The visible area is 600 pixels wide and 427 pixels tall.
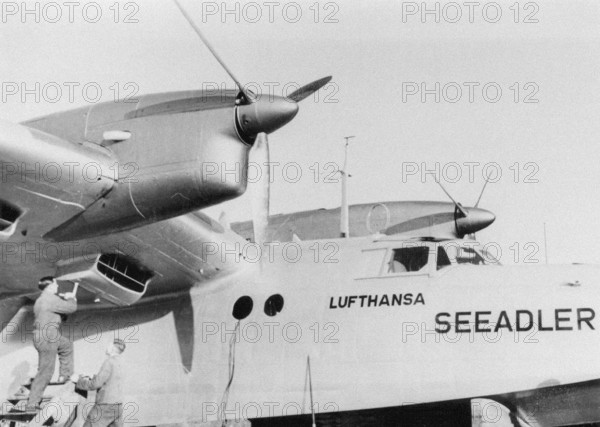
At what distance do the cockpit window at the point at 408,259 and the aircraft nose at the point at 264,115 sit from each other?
224cm

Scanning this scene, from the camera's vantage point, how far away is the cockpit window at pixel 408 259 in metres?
8.84

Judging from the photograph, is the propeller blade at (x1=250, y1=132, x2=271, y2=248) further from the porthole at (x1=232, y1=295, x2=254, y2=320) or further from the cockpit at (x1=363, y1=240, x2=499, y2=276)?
the cockpit at (x1=363, y1=240, x2=499, y2=276)

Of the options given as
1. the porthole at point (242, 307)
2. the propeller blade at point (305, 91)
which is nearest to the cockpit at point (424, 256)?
the porthole at point (242, 307)

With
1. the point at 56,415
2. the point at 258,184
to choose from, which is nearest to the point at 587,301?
the point at 258,184

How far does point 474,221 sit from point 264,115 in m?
5.62

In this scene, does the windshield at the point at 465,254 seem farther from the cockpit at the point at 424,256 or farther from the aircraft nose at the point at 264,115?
the aircraft nose at the point at 264,115

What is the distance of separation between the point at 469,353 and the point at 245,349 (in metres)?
2.82

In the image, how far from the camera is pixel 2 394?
35.9 feet

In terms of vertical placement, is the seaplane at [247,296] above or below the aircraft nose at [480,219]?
below

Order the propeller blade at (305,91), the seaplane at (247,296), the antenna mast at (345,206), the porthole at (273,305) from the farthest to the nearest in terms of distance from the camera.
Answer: the antenna mast at (345,206) → the porthole at (273,305) → the propeller blade at (305,91) → the seaplane at (247,296)

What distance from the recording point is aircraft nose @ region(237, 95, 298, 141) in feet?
25.5

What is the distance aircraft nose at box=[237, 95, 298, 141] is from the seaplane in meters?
0.02

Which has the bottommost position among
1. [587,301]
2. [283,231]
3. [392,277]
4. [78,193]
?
[587,301]

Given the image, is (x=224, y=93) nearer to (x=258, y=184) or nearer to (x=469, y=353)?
(x=258, y=184)
